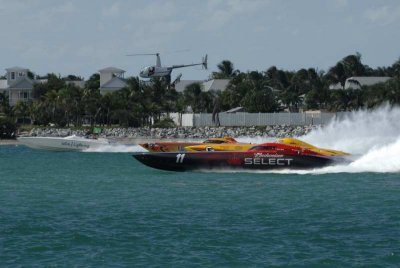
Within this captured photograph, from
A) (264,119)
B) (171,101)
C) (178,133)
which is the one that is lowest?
(178,133)

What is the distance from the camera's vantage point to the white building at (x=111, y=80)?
13450 centimetres

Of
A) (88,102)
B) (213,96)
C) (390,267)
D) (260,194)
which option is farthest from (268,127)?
(390,267)

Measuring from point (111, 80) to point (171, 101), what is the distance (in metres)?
21.4

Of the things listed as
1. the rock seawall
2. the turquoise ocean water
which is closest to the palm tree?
the rock seawall

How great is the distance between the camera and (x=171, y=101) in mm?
117250

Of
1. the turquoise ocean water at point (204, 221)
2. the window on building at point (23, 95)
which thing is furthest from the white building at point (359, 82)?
the turquoise ocean water at point (204, 221)

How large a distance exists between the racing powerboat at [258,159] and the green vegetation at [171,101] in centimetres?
6359

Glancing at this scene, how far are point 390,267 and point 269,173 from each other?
2190 cm

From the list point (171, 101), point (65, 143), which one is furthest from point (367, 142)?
point (171, 101)

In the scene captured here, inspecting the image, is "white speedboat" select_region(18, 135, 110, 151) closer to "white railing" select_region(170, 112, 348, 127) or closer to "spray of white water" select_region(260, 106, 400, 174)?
"spray of white water" select_region(260, 106, 400, 174)

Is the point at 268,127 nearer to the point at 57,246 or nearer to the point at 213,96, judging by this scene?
the point at 213,96

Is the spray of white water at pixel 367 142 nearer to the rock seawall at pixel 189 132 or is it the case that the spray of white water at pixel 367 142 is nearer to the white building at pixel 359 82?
the rock seawall at pixel 189 132

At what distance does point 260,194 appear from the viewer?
115ft

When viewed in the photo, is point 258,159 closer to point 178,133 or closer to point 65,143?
point 65,143
